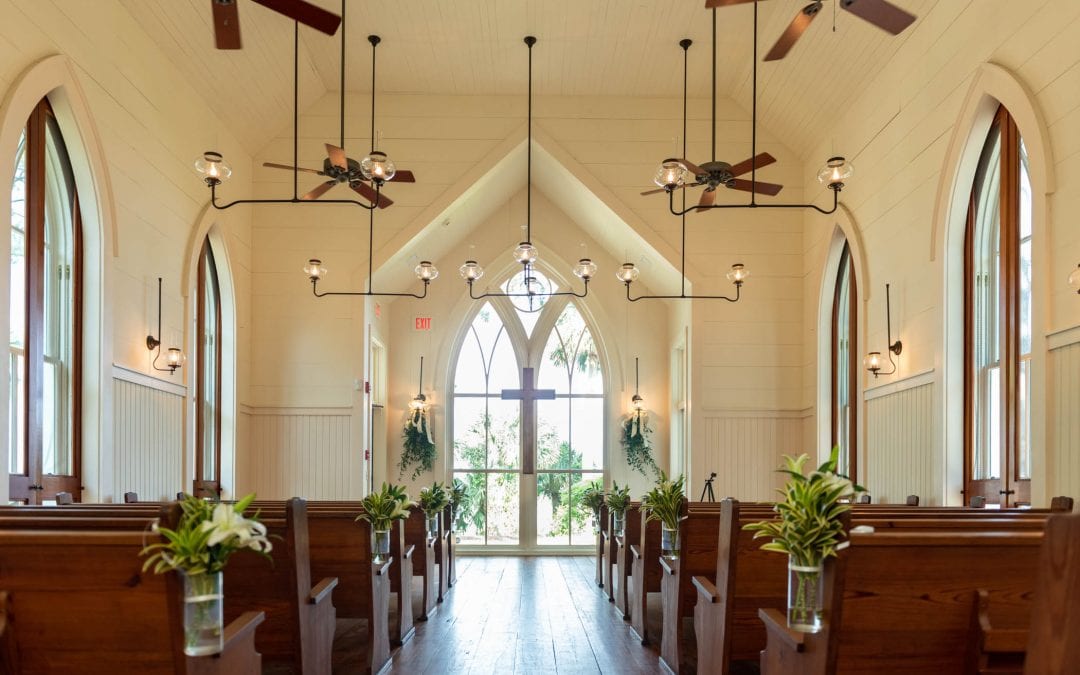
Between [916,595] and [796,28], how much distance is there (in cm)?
356

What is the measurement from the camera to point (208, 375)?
956cm

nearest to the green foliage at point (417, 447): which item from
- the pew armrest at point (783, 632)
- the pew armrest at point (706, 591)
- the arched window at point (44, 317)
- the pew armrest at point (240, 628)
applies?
the arched window at point (44, 317)

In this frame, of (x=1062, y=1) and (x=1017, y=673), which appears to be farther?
(x=1062, y=1)

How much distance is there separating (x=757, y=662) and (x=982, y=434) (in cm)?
286

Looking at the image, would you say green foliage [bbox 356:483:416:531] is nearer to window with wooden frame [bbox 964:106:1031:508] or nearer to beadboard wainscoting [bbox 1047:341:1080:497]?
beadboard wainscoting [bbox 1047:341:1080:497]

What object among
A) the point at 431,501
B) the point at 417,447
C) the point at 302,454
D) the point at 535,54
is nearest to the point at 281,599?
the point at 431,501

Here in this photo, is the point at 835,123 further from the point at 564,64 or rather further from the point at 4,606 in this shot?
the point at 4,606

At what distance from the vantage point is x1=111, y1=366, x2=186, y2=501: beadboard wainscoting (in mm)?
7254

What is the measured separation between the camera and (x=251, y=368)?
415 inches

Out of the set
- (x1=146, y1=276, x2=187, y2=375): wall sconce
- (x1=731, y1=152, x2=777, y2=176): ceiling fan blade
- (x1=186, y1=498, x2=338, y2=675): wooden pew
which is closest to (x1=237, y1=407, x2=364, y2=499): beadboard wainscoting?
(x1=146, y1=276, x2=187, y2=375): wall sconce

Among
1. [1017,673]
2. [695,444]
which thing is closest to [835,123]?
[695,444]

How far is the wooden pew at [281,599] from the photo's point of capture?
12.6ft

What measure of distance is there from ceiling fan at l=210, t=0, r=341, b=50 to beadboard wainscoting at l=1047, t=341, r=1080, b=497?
416cm

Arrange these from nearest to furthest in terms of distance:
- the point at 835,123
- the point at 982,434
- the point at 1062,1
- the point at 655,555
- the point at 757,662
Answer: the point at 757,662, the point at 1062,1, the point at 655,555, the point at 982,434, the point at 835,123
